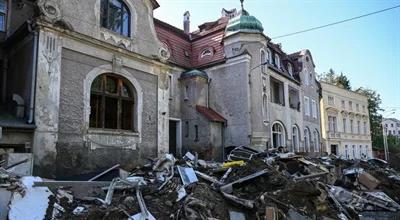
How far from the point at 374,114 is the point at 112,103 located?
174 ft

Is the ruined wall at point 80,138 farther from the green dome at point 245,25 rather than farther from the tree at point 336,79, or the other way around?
the tree at point 336,79

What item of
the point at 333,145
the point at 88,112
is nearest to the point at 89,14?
the point at 88,112

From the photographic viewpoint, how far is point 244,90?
2094 cm

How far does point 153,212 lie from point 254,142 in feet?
45.5

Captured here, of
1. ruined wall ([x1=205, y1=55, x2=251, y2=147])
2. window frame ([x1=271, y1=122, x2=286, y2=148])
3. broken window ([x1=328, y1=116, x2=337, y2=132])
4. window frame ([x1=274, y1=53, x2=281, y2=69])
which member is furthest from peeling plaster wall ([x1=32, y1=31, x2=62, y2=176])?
broken window ([x1=328, y1=116, x2=337, y2=132])

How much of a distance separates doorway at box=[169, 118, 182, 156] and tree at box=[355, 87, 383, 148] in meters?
44.2

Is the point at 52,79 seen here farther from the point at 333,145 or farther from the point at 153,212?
the point at 333,145

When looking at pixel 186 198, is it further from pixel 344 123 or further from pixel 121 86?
pixel 344 123

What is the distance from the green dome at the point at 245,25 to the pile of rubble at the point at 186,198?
12.0m

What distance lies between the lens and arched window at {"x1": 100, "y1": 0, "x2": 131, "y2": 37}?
551 inches

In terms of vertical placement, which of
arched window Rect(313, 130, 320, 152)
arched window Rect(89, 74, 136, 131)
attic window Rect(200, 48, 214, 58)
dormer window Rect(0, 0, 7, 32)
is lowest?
arched window Rect(313, 130, 320, 152)

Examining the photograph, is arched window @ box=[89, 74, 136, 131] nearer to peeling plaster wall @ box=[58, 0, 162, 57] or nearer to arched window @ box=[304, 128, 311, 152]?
peeling plaster wall @ box=[58, 0, 162, 57]

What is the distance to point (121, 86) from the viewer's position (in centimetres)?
1439

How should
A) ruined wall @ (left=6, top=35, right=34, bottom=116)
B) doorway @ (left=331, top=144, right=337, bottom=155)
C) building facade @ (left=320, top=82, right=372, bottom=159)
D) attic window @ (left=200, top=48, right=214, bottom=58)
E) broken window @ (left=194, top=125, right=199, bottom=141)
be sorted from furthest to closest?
doorway @ (left=331, top=144, right=337, bottom=155) → building facade @ (left=320, top=82, right=372, bottom=159) → attic window @ (left=200, top=48, right=214, bottom=58) → broken window @ (left=194, top=125, right=199, bottom=141) → ruined wall @ (left=6, top=35, right=34, bottom=116)
